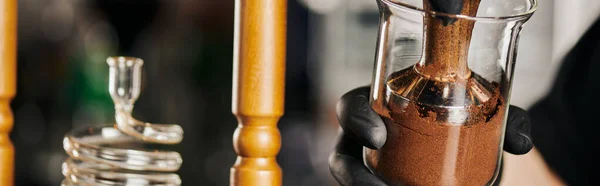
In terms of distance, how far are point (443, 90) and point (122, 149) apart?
0.77 ft

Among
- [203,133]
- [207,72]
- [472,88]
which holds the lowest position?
[203,133]

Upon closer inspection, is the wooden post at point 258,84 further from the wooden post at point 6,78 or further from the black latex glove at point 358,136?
the wooden post at point 6,78

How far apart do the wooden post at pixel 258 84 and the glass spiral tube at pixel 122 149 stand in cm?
5

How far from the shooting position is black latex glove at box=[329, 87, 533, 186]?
47 cm

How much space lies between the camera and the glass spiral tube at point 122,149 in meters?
0.47

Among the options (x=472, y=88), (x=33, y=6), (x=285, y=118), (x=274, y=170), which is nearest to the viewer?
(x=472, y=88)

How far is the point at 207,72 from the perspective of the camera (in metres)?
1.11

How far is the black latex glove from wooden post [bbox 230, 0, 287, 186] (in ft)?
0.18

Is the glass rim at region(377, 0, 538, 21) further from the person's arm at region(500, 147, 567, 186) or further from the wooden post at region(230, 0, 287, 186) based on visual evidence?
the person's arm at region(500, 147, 567, 186)

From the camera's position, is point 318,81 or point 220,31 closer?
point 220,31

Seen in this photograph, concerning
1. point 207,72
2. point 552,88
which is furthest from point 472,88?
point 207,72

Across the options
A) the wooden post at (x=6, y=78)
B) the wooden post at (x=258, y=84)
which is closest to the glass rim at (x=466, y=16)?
the wooden post at (x=258, y=84)

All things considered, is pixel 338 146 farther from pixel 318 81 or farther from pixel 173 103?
pixel 318 81

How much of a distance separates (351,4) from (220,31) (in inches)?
11.7
